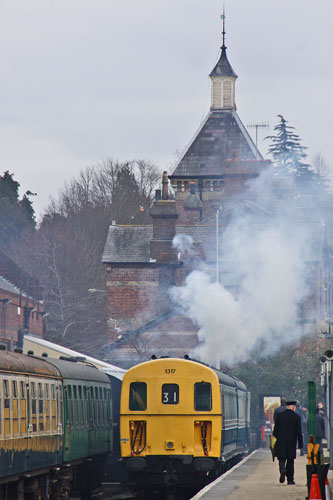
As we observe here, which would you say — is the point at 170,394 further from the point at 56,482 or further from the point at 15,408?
the point at 15,408

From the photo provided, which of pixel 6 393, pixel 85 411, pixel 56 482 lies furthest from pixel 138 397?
pixel 6 393

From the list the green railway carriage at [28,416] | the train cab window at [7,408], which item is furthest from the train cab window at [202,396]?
the train cab window at [7,408]

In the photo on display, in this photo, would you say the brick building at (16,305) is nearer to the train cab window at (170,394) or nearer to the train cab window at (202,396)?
the train cab window at (170,394)

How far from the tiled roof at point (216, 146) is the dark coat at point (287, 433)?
69399mm

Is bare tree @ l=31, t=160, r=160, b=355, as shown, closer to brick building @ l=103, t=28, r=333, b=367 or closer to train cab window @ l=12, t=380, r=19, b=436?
brick building @ l=103, t=28, r=333, b=367

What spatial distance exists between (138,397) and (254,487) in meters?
4.00

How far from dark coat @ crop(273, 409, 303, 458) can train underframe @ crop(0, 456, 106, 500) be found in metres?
3.97

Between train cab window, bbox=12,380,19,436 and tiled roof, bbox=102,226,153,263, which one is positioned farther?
tiled roof, bbox=102,226,153,263

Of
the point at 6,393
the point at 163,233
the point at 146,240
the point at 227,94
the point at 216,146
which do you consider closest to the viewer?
the point at 6,393

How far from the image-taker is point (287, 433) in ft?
64.5

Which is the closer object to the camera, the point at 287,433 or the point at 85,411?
the point at 287,433

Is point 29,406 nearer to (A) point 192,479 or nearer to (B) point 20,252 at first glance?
(A) point 192,479

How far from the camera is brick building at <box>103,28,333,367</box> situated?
64.1 m

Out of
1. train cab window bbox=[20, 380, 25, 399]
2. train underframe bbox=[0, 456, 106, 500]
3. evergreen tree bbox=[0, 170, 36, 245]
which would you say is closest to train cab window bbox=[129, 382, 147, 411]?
train underframe bbox=[0, 456, 106, 500]
